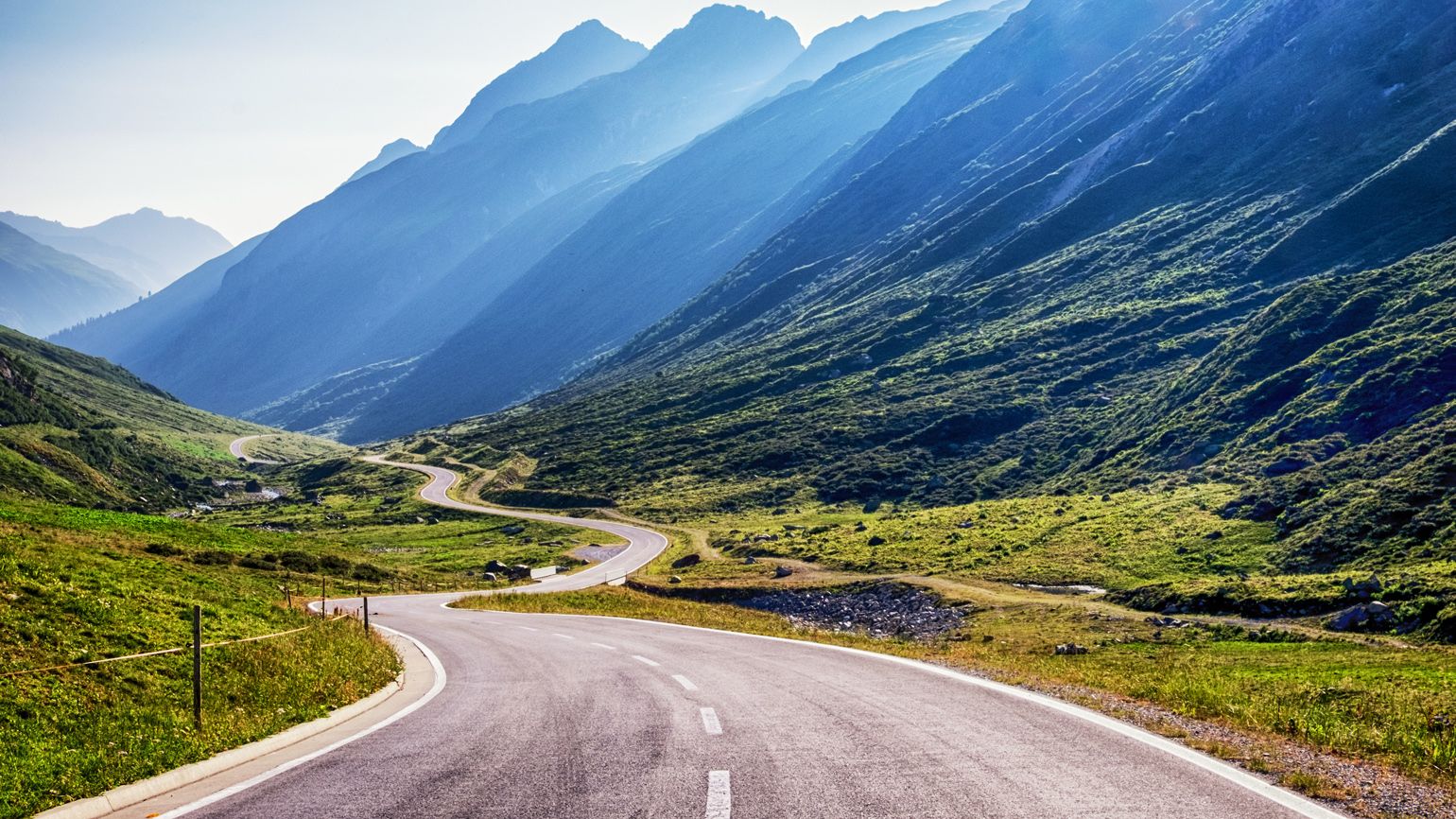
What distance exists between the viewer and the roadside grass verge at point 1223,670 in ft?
41.2

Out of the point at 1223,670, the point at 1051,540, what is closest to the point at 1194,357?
the point at 1051,540

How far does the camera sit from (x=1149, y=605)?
135 feet

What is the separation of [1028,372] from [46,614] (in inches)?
5227

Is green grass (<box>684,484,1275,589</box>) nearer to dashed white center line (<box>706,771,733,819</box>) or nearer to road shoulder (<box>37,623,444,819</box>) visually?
road shoulder (<box>37,623,444,819</box>)

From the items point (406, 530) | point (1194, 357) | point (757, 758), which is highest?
point (1194, 357)

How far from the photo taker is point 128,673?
45.9 ft

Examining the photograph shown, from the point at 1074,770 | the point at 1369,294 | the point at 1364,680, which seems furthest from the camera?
Result: the point at 1369,294

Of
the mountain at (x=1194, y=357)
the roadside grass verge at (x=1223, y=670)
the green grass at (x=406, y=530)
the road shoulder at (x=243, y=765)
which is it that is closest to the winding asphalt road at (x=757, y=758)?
the road shoulder at (x=243, y=765)

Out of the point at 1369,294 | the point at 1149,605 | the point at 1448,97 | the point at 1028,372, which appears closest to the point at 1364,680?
the point at 1149,605

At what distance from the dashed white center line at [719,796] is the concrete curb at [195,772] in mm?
6017

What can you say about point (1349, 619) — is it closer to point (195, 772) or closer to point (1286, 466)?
point (195, 772)

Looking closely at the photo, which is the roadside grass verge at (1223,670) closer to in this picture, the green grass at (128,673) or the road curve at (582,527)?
the green grass at (128,673)

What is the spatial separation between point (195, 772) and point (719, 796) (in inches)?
250

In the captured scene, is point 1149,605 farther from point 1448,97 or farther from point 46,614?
point 1448,97
